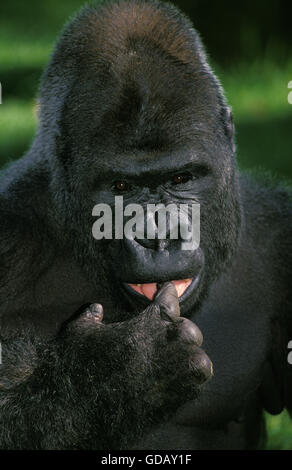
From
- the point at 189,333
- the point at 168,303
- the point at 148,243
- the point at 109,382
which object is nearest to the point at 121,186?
the point at 148,243

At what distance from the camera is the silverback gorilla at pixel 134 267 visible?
12.5 feet

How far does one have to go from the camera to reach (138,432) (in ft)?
12.7

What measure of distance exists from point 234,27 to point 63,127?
8073 millimetres

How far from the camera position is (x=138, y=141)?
13.4 ft

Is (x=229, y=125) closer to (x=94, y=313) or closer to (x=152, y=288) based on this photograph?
(x=152, y=288)

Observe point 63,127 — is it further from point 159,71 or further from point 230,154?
point 230,154

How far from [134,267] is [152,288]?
0.57 feet

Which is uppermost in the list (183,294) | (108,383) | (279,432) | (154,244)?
(154,244)

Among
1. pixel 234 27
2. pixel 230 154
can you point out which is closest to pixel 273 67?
pixel 234 27

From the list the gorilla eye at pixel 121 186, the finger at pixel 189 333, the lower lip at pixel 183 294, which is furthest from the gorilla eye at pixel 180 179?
the finger at pixel 189 333

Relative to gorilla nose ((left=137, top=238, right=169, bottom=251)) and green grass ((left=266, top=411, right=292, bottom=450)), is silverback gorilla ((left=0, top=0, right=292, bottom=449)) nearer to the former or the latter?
gorilla nose ((left=137, top=238, right=169, bottom=251))

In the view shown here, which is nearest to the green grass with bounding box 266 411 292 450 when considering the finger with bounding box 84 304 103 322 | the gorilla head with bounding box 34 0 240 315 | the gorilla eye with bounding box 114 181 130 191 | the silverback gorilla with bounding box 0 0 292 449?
the silverback gorilla with bounding box 0 0 292 449

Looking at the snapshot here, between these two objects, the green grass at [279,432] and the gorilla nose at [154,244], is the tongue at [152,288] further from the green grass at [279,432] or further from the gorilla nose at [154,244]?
the green grass at [279,432]

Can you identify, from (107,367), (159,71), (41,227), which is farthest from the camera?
(41,227)
